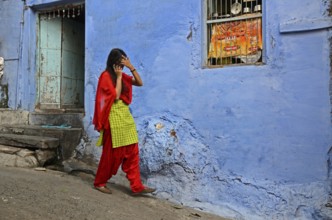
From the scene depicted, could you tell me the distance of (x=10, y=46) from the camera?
20.7 ft

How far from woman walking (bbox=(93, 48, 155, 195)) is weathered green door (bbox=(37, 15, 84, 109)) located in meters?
2.45

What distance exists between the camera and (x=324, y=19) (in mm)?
4012

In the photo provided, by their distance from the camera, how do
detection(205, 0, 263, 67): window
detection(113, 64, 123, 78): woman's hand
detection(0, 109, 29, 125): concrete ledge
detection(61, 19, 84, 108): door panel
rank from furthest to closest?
detection(61, 19, 84, 108): door panel → detection(0, 109, 29, 125): concrete ledge → detection(205, 0, 263, 67): window → detection(113, 64, 123, 78): woman's hand

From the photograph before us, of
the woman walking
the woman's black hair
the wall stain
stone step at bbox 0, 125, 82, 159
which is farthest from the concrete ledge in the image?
the woman's black hair

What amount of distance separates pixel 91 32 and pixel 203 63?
1.81 meters

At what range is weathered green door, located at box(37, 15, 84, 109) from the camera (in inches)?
248

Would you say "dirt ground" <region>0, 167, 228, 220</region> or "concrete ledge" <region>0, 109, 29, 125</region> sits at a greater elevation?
"concrete ledge" <region>0, 109, 29, 125</region>

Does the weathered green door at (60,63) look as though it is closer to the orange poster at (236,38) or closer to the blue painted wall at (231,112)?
the blue painted wall at (231,112)

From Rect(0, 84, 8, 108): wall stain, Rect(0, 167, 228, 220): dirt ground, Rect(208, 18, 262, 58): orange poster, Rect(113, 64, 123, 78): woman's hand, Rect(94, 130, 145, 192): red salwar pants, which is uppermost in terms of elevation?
Rect(208, 18, 262, 58): orange poster

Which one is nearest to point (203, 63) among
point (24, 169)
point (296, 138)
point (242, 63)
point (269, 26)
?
point (242, 63)

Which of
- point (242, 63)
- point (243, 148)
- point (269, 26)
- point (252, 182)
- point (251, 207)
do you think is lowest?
point (251, 207)

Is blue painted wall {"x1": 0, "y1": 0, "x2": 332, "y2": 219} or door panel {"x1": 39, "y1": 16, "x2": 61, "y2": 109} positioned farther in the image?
door panel {"x1": 39, "y1": 16, "x2": 61, "y2": 109}

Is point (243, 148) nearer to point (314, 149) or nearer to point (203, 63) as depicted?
point (314, 149)

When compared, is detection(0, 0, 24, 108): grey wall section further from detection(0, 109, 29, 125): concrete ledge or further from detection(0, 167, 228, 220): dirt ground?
detection(0, 167, 228, 220): dirt ground
